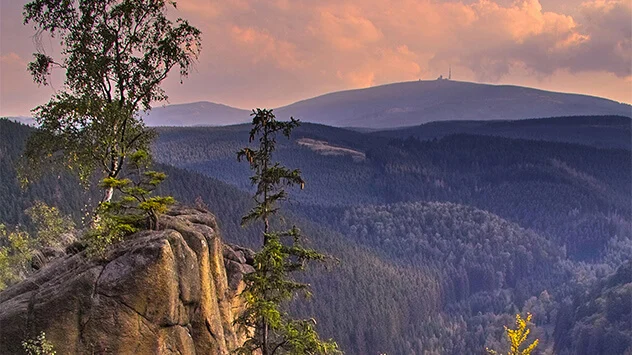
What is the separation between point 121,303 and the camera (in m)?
23.1

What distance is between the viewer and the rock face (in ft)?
75.0

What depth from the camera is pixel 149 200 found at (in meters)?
26.0

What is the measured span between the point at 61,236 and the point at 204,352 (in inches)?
784

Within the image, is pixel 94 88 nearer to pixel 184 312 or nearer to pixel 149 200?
pixel 149 200

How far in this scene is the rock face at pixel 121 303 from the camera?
22.9 meters

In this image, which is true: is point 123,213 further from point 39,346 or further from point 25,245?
point 25,245

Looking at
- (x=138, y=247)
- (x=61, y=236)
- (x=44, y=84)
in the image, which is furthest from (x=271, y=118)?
(x=61, y=236)

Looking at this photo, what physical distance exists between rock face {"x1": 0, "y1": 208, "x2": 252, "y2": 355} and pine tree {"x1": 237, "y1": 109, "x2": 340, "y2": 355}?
2.73m

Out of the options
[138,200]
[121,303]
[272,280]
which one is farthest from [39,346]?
[272,280]

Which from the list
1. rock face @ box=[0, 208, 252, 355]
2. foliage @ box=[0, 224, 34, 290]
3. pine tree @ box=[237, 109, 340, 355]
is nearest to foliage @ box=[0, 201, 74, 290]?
foliage @ box=[0, 224, 34, 290]

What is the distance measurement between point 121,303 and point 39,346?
11.5ft

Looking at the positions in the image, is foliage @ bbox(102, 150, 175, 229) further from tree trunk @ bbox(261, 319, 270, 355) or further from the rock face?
tree trunk @ bbox(261, 319, 270, 355)

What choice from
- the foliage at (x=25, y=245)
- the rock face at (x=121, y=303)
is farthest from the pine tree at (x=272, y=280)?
the foliage at (x=25, y=245)

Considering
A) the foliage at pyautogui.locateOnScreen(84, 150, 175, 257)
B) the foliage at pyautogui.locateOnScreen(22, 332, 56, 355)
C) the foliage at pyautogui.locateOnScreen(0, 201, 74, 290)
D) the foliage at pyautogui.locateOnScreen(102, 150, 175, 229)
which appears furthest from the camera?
the foliage at pyautogui.locateOnScreen(0, 201, 74, 290)
